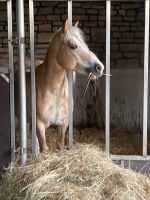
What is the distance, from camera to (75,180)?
9.75 ft

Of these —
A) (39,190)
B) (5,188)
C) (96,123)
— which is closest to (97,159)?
→ (39,190)

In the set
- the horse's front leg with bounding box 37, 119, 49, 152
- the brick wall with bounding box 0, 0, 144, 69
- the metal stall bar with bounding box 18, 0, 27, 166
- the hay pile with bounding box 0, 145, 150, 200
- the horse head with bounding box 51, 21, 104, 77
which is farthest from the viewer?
the brick wall with bounding box 0, 0, 144, 69

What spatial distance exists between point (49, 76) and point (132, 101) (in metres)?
2.99

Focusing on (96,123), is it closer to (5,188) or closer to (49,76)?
(49,76)

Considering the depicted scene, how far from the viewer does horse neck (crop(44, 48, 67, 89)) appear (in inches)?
155

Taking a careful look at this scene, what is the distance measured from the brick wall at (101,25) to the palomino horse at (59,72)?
2.94m

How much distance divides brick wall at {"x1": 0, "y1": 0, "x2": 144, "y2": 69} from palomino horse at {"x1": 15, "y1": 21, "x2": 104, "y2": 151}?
116 inches

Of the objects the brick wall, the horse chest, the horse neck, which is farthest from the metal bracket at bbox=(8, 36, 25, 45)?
the brick wall

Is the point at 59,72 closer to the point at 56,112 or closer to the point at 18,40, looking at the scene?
the point at 56,112

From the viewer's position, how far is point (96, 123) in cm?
683

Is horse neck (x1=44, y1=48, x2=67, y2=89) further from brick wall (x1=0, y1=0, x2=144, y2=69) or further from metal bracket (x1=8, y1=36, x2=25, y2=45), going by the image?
brick wall (x1=0, y1=0, x2=144, y2=69)

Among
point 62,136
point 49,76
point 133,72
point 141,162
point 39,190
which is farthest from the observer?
point 133,72

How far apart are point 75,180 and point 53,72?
132 cm

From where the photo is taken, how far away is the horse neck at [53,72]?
393 cm
